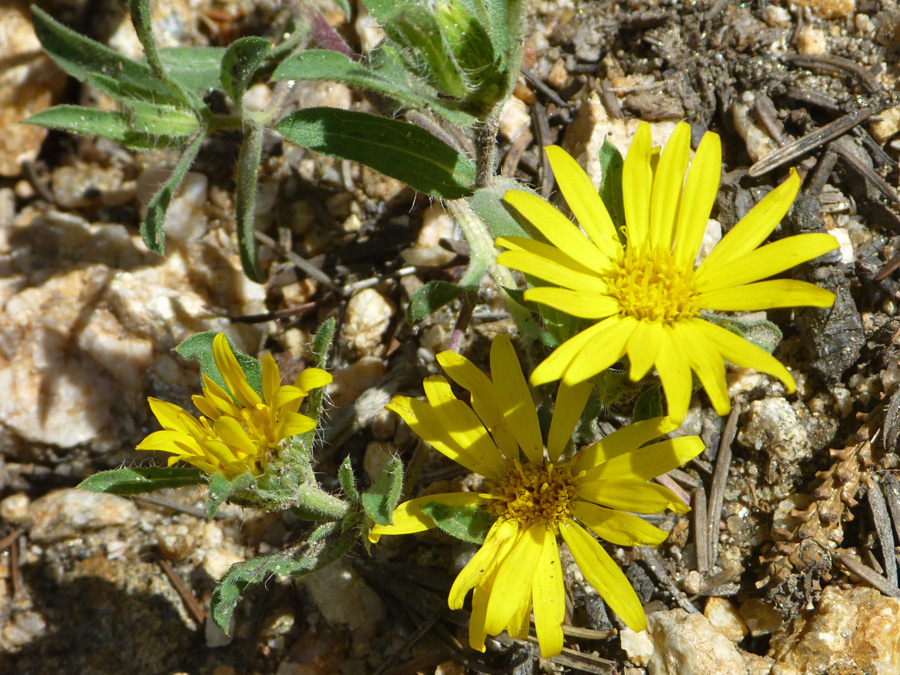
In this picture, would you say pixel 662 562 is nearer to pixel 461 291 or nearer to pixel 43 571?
pixel 461 291

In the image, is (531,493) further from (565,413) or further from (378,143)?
(378,143)

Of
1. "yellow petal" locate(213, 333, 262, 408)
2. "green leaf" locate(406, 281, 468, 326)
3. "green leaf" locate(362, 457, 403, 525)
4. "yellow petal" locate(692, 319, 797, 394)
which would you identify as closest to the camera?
"yellow petal" locate(692, 319, 797, 394)

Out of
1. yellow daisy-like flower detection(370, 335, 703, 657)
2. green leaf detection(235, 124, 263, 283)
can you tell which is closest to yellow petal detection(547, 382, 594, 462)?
yellow daisy-like flower detection(370, 335, 703, 657)

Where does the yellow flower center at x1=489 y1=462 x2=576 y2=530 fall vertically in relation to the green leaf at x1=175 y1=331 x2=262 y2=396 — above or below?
below

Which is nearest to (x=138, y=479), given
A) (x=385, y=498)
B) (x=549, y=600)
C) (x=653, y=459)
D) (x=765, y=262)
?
(x=385, y=498)

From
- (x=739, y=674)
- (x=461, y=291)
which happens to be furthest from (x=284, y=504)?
(x=739, y=674)

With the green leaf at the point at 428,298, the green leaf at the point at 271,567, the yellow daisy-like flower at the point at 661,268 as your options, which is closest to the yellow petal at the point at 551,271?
the yellow daisy-like flower at the point at 661,268

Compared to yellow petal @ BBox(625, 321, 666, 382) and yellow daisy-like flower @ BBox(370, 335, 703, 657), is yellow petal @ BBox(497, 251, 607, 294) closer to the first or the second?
yellow petal @ BBox(625, 321, 666, 382)
